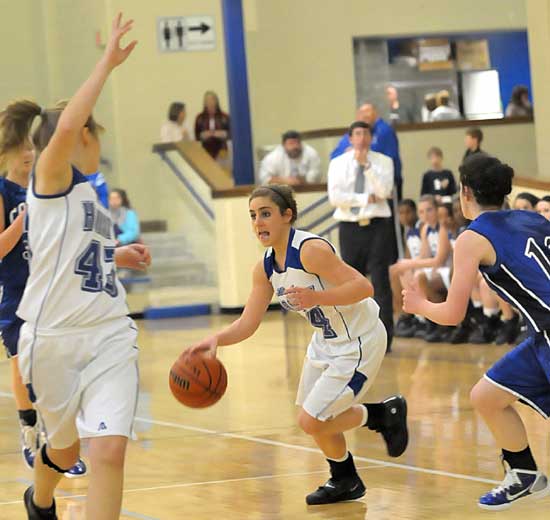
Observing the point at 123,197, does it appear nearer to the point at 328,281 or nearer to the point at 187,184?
the point at 187,184

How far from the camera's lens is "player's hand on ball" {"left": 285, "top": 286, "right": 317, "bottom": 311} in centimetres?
503

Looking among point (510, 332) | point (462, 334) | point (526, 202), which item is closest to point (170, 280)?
point (462, 334)

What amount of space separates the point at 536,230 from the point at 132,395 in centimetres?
161

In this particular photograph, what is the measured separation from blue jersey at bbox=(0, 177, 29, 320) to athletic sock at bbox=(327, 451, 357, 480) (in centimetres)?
162

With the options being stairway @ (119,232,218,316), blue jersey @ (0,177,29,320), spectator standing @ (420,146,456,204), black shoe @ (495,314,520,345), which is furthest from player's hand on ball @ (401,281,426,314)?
stairway @ (119,232,218,316)

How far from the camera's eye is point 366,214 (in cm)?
1033

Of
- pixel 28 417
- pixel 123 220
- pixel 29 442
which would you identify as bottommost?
pixel 29 442

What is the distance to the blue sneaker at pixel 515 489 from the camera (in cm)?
505

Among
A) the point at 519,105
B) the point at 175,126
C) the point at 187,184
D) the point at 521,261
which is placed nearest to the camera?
the point at 521,261

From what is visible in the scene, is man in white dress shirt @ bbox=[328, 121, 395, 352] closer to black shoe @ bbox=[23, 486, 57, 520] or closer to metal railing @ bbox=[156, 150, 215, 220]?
metal railing @ bbox=[156, 150, 215, 220]

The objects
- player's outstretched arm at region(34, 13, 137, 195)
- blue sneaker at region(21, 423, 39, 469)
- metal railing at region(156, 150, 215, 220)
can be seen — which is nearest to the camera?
player's outstretched arm at region(34, 13, 137, 195)

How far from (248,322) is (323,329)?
1.06 feet

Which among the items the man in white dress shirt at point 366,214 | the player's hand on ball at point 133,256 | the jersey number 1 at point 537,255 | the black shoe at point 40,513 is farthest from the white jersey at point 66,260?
the man in white dress shirt at point 366,214

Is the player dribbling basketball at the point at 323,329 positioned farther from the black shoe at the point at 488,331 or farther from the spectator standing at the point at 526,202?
the black shoe at the point at 488,331
